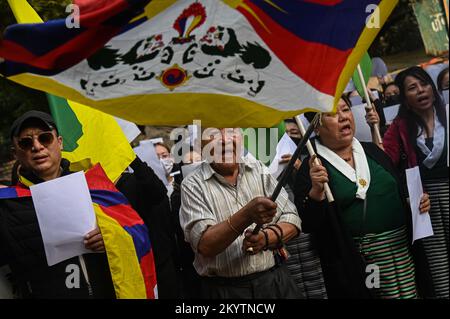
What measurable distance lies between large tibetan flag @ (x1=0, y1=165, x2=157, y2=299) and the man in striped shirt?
264 millimetres

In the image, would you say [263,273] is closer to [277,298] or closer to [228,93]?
[277,298]

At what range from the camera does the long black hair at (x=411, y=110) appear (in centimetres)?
451

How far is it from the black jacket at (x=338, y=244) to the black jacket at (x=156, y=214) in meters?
0.84

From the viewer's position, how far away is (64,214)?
3.48 m

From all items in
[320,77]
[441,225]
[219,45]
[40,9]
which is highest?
[40,9]

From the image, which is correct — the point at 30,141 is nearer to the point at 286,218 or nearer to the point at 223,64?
the point at 223,64

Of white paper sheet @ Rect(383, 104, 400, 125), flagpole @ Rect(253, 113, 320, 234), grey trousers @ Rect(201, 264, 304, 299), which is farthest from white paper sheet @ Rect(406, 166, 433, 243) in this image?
white paper sheet @ Rect(383, 104, 400, 125)

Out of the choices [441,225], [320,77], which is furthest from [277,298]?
[441,225]

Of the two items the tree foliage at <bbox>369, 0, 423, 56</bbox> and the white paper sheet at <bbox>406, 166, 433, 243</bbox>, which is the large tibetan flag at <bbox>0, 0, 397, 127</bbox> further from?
the tree foliage at <bbox>369, 0, 423, 56</bbox>

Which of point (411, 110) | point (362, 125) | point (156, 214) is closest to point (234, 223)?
point (156, 214)

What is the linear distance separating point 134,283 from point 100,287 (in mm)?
173

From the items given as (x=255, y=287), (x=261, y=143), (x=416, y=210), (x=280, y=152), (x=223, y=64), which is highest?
(x=223, y=64)

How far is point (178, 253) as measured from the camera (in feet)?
15.8

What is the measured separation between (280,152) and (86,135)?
1348 mm
